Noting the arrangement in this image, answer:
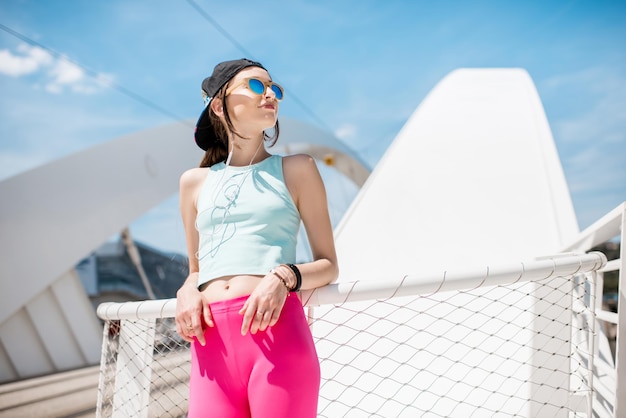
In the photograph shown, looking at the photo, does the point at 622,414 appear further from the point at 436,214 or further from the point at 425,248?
the point at 436,214

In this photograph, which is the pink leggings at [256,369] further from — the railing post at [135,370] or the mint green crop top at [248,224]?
the railing post at [135,370]

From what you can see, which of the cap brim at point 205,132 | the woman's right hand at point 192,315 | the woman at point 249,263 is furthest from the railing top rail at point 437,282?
the cap brim at point 205,132

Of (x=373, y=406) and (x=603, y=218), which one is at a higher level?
(x=603, y=218)

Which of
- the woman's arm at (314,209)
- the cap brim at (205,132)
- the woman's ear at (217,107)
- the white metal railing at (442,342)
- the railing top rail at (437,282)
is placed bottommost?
the white metal railing at (442,342)

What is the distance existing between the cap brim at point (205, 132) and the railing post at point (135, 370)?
0.86 m

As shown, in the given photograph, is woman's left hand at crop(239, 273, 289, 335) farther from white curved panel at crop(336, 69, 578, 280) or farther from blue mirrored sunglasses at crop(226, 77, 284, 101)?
white curved panel at crop(336, 69, 578, 280)

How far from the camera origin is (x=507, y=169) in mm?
7934

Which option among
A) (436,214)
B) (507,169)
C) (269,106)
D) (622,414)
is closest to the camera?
(269,106)

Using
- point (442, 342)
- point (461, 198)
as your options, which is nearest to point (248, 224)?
point (442, 342)

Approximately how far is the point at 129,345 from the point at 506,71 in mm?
11796

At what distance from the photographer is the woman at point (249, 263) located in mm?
1196

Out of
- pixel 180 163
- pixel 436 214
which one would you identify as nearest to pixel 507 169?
pixel 436 214

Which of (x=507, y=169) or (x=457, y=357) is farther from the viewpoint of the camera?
(x=507, y=169)

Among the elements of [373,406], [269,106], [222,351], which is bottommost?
[373,406]
